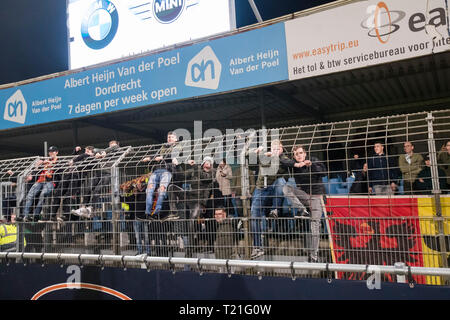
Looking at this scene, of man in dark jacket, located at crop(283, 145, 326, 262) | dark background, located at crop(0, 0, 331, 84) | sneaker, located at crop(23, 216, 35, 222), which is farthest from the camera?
dark background, located at crop(0, 0, 331, 84)

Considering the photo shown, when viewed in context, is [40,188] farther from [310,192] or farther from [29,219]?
[310,192]

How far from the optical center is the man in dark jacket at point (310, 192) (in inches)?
157

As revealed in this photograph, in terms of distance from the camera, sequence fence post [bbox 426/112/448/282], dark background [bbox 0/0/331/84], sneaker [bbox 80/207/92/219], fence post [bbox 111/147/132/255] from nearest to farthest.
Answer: fence post [bbox 426/112/448/282]
fence post [bbox 111/147/132/255]
sneaker [bbox 80/207/92/219]
dark background [bbox 0/0/331/84]

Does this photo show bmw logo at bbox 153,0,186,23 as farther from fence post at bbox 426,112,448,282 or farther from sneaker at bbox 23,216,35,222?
fence post at bbox 426,112,448,282

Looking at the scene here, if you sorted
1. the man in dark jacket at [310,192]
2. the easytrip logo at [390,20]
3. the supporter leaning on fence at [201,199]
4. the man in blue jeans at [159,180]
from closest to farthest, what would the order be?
1. the man in dark jacket at [310,192]
2. the supporter leaning on fence at [201,199]
3. the man in blue jeans at [159,180]
4. the easytrip logo at [390,20]

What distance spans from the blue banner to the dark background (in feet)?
21.6

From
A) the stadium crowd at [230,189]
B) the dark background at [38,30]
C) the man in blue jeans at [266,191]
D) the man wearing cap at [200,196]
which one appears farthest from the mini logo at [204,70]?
the dark background at [38,30]

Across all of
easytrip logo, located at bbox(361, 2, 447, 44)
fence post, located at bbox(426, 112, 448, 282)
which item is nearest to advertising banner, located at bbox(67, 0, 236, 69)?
easytrip logo, located at bbox(361, 2, 447, 44)

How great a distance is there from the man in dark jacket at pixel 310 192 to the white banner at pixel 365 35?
2.85 metres

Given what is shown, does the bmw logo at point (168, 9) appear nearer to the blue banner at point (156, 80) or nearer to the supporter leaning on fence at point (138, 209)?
the blue banner at point (156, 80)

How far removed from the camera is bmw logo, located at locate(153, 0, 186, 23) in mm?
11086

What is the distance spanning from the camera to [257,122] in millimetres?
12000
